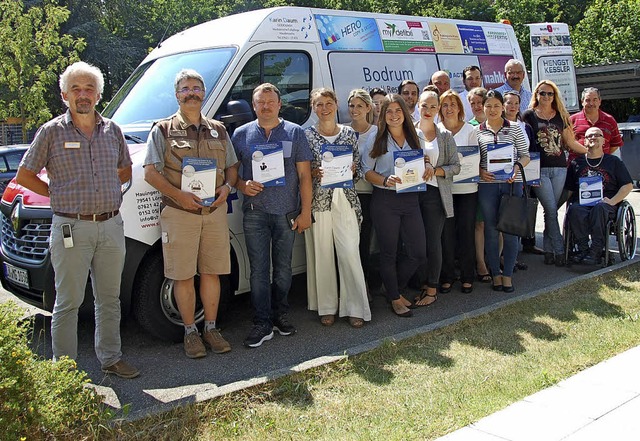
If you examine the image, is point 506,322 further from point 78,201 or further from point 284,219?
point 78,201

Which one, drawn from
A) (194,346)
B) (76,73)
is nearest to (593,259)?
(194,346)

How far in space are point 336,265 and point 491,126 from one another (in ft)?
7.36

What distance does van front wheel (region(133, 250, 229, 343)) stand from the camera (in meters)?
5.27

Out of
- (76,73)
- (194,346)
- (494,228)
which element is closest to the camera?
(76,73)

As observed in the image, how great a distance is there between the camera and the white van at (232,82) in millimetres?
5098

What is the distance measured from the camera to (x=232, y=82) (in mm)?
5723

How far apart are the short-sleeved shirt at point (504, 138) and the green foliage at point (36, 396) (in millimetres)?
4490

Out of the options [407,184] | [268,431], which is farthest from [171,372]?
[407,184]

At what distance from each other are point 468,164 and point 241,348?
2.89m

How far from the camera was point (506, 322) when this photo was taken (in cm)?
579

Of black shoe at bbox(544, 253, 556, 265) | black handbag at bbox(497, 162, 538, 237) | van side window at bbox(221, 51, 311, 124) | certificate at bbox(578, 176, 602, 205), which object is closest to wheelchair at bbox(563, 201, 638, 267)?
black shoe at bbox(544, 253, 556, 265)

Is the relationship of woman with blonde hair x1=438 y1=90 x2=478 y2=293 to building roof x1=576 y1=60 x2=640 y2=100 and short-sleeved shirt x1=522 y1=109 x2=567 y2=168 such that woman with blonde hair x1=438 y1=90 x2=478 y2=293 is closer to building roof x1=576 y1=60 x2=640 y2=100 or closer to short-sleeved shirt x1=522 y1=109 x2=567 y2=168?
short-sleeved shirt x1=522 y1=109 x2=567 y2=168

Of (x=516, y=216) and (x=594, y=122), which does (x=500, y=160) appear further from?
Result: (x=594, y=122)

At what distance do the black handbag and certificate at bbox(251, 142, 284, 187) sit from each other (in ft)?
8.29
